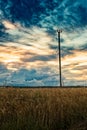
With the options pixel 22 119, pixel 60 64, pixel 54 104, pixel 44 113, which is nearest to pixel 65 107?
pixel 54 104

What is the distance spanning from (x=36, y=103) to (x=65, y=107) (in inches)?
43.4

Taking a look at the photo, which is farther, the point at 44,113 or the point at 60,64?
the point at 60,64

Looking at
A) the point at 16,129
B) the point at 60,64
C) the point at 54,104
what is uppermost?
the point at 60,64

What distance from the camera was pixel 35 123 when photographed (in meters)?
10.0

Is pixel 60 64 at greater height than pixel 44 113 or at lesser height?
greater

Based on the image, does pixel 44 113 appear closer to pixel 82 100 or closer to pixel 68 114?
pixel 68 114

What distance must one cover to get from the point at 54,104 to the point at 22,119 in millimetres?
2304

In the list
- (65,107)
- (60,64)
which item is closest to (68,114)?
(65,107)

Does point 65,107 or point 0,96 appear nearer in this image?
point 65,107

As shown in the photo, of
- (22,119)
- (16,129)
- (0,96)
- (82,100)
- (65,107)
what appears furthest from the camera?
(82,100)

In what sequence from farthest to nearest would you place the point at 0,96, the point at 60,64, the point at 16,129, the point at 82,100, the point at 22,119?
the point at 60,64 → the point at 82,100 → the point at 0,96 → the point at 22,119 → the point at 16,129

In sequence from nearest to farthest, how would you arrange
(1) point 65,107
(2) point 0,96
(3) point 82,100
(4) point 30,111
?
(4) point 30,111
(1) point 65,107
(2) point 0,96
(3) point 82,100

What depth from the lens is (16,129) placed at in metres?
9.64

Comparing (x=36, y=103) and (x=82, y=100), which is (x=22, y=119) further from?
(x=82, y=100)
